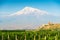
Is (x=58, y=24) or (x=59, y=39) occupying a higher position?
(x=58, y=24)

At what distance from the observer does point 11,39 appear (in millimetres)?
47812

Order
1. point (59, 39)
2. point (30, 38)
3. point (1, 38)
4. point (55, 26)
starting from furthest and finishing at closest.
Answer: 1. point (55, 26)
2. point (30, 38)
3. point (1, 38)
4. point (59, 39)

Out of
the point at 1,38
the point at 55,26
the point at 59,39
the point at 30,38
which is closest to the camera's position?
the point at 59,39

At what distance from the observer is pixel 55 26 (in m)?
98.9

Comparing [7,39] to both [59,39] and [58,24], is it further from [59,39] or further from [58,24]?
[58,24]

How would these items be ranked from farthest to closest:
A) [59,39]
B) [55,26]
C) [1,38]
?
[55,26], [1,38], [59,39]

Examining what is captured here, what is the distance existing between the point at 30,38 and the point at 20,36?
8.19 ft

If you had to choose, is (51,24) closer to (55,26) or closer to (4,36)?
(55,26)

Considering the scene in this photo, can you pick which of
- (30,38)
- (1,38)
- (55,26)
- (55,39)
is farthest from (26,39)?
(55,26)

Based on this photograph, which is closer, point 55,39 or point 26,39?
point 55,39

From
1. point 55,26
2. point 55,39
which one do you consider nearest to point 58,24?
point 55,26

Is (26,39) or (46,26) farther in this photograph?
(46,26)

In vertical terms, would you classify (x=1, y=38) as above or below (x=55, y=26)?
below

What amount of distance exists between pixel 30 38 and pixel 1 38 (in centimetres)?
733
